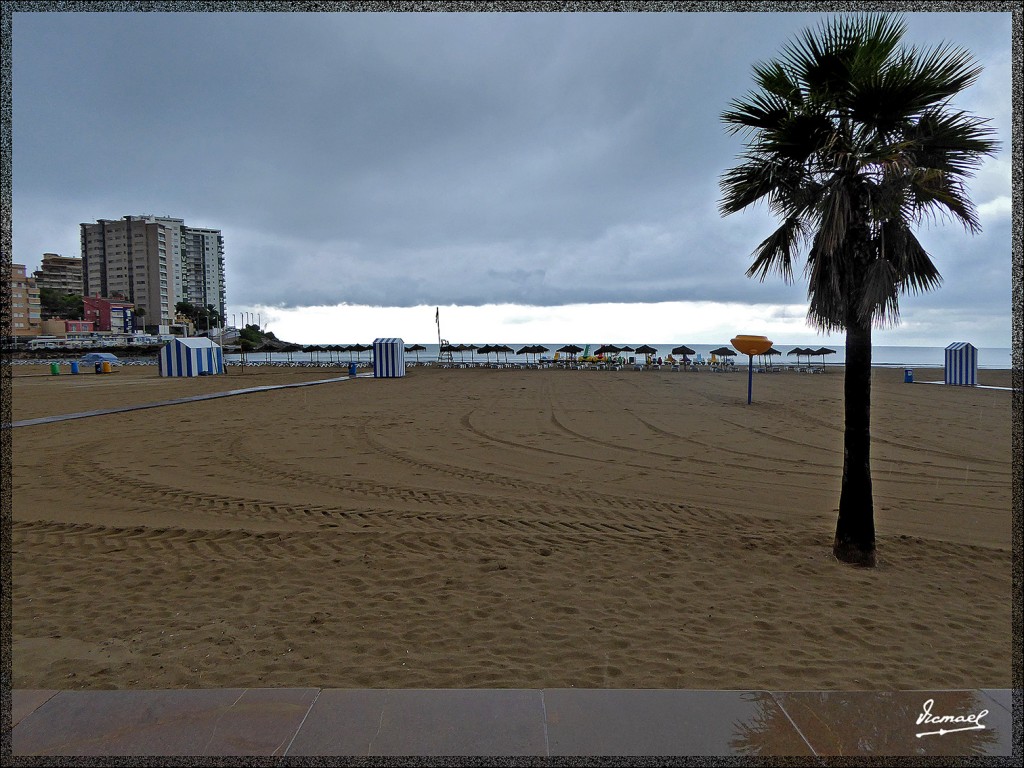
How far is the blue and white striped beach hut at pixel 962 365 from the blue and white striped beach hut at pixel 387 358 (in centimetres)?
2491

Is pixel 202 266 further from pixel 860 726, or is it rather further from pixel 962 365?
pixel 860 726

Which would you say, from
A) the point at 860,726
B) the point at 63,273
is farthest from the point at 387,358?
the point at 63,273

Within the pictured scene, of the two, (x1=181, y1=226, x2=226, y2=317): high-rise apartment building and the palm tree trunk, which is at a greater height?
(x1=181, y1=226, x2=226, y2=317): high-rise apartment building

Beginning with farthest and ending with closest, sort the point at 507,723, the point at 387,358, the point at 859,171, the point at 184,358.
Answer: the point at 184,358, the point at 387,358, the point at 859,171, the point at 507,723

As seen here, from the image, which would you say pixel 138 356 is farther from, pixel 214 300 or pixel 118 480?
pixel 118 480

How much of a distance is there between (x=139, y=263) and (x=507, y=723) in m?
123

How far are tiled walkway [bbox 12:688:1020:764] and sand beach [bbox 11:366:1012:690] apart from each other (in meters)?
0.34

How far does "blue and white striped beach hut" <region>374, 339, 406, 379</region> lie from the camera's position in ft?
90.2

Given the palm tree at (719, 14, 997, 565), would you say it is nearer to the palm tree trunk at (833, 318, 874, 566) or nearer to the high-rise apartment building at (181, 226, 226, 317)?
the palm tree trunk at (833, 318, 874, 566)

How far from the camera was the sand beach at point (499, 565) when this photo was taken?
117 inches

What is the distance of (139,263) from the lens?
10144 centimetres

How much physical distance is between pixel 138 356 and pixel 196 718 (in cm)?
7916

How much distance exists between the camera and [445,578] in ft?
13.8

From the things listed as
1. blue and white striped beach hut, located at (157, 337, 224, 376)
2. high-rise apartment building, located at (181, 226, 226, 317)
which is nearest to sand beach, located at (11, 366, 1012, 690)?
blue and white striped beach hut, located at (157, 337, 224, 376)
